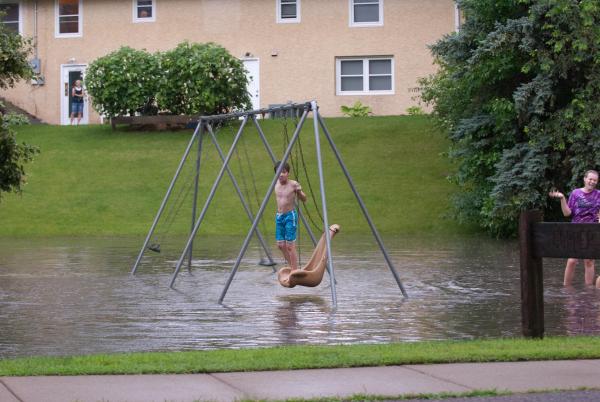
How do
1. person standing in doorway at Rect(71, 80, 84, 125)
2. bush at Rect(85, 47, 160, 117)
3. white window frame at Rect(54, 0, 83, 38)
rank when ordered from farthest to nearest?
white window frame at Rect(54, 0, 83, 38) → person standing in doorway at Rect(71, 80, 84, 125) → bush at Rect(85, 47, 160, 117)

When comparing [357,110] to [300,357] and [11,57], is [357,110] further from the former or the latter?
[300,357]

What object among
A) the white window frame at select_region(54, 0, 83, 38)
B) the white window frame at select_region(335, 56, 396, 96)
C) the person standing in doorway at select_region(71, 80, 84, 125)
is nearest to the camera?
the white window frame at select_region(335, 56, 396, 96)

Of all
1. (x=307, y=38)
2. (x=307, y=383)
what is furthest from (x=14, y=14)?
(x=307, y=383)

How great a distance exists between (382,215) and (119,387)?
78.1ft

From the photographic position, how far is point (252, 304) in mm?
14461

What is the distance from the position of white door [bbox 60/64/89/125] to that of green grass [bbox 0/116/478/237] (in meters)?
5.10

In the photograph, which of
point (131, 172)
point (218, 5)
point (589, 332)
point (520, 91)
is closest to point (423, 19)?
point (218, 5)

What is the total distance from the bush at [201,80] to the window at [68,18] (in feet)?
26.0

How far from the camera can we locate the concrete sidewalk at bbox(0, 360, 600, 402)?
763 cm

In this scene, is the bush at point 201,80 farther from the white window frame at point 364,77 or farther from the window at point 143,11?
the window at point 143,11

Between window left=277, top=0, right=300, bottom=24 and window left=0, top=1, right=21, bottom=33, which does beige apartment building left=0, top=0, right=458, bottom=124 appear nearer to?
window left=277, top=0, right=300, bottom=24

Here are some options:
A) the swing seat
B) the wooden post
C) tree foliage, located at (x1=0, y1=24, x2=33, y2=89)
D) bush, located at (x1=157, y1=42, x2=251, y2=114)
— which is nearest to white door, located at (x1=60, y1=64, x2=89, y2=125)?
bush, located at (x1=157, y1=42, x2=251, y2=114)

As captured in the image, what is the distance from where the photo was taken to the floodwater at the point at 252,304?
1143 centimetres

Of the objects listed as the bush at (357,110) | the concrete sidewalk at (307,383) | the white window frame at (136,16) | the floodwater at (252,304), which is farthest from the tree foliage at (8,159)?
the white window frame at (136,16)
